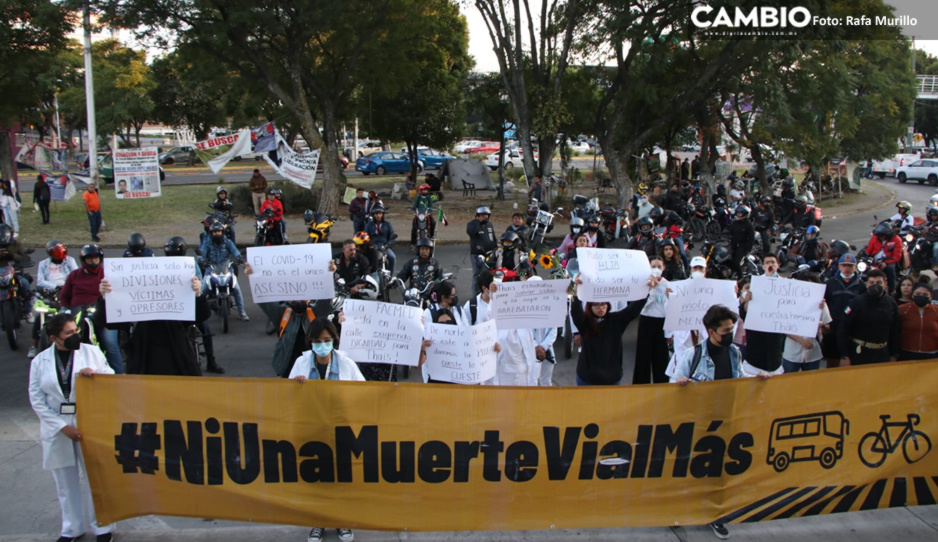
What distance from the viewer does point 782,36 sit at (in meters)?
20.3

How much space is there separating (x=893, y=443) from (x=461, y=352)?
10.9ft

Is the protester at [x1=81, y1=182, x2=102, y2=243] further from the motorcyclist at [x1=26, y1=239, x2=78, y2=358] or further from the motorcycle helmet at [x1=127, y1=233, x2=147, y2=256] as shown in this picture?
the motorcycle helmet at [x1=127, y1=233, x2=147, y2=256]

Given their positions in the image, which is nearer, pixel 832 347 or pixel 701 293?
pixel 701 293

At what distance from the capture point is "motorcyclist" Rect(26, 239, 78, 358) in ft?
32.9

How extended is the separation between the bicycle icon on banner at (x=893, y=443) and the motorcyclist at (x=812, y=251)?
6.47 meters

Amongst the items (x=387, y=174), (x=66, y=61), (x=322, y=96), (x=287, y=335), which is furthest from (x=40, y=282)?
(x=387, y=174)

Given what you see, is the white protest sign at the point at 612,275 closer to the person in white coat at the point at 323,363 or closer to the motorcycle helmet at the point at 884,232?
the person in white coat at the point at 323,363

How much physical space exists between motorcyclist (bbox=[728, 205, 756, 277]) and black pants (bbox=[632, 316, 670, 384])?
7.69m

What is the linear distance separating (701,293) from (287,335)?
12.0 feet

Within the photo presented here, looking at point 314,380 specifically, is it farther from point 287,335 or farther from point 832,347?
point 832,347

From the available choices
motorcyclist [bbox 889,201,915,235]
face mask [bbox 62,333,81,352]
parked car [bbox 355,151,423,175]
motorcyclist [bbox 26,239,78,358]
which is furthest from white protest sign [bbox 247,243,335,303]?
parked car [bbox 355,151,423,175]

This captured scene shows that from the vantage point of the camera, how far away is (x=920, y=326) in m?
7.22

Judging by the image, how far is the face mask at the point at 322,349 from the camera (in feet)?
18.6

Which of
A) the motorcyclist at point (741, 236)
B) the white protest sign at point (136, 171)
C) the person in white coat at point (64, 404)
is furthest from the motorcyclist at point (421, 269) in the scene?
the white protest sign at point (136, 171)
